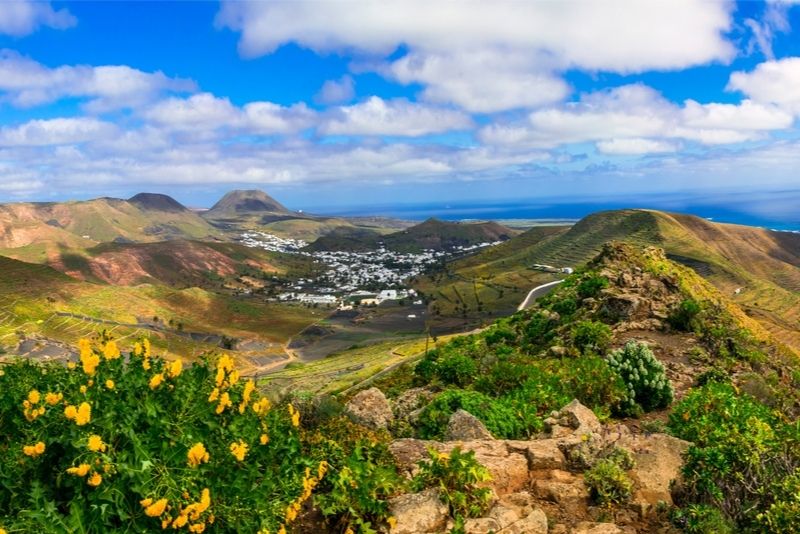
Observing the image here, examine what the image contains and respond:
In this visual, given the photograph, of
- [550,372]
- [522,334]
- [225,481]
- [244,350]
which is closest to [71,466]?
[225,481]

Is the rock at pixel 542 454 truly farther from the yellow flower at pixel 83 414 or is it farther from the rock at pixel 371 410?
the yellow flower at pixel 83 414

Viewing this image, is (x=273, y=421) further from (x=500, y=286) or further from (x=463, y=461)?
(x=500, y=286)

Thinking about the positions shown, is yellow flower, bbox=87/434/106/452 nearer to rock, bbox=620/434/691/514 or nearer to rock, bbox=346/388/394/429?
rock, bbox=620/434/691/514

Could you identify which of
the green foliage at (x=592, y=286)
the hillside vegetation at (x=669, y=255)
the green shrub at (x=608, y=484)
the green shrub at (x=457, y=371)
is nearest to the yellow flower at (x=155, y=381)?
the green shrub at (x=608, y=484)

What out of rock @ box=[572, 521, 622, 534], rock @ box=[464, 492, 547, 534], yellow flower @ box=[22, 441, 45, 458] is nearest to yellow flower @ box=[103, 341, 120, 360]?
yellow flower @ box=[22, 441, 45, 458]

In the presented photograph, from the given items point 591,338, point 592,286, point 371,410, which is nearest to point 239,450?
point 371,410

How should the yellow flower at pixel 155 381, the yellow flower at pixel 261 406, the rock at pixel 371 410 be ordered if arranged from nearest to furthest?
1. the yellow flower at pixel 155 381
2. the yellow flower at pixel 261 406
3. the rock at pixel 371 410
